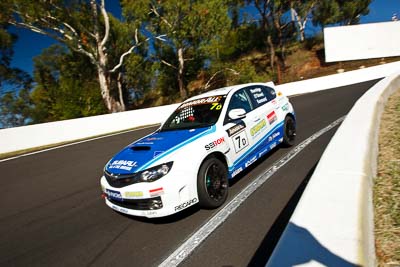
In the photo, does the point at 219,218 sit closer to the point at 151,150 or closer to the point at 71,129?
the point at 151,150

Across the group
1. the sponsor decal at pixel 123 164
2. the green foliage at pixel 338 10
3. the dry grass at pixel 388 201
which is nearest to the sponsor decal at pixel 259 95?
the dry grass at pixel 388 201

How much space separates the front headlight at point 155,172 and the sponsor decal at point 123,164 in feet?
0.76

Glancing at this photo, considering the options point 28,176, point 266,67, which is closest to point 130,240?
point 28,176

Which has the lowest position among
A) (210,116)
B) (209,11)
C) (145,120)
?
(145,120)

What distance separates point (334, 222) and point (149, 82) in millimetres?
49092

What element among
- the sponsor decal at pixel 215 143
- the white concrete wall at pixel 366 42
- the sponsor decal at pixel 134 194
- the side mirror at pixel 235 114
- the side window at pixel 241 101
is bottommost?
the sponsor decal at pixel 134 194

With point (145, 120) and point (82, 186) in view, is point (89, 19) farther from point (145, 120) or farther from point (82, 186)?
point (82, 186)

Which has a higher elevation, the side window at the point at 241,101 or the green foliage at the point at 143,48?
the green foliage at the point at 143,48

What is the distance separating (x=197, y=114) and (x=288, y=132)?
7.92ft

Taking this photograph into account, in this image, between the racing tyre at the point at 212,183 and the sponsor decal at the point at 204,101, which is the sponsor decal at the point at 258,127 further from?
the racing tyre at the point at 212,183

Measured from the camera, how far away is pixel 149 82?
49094 mm

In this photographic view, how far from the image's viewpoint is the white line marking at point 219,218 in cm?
295

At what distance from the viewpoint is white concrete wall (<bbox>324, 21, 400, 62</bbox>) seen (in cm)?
3344

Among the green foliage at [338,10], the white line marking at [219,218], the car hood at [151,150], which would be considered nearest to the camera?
the white line marking at [219,218]
